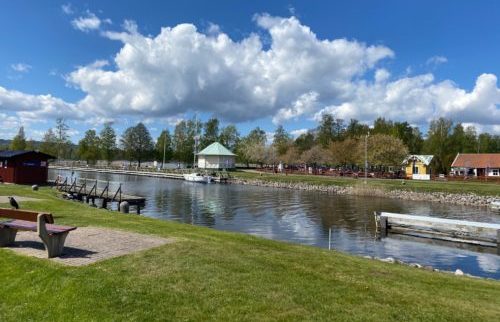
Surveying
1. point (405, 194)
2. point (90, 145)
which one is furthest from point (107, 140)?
point (405, 194)

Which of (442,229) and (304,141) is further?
(304,141)

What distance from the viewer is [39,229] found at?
29.1 feet

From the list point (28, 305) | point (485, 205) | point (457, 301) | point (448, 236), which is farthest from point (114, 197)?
point (485, 205)

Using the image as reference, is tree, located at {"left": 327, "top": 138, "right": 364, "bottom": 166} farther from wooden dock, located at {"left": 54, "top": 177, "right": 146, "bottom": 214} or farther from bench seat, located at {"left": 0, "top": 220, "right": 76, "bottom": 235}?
bench seat, located at {"left": 0, "top": 220, "right": 76, "bottom": 235}

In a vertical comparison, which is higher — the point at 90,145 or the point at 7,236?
the point at 90,145

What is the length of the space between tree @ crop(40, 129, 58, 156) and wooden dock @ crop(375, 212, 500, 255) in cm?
10489

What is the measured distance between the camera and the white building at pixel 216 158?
10225 cm

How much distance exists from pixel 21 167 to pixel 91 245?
30798 mm

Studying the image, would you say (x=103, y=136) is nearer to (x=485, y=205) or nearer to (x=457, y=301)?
(x=485, y=205)

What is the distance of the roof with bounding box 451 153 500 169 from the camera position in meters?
70.9

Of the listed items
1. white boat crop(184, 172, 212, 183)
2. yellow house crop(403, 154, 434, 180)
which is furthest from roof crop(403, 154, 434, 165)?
white boat crop(184, 172, 212, 183)

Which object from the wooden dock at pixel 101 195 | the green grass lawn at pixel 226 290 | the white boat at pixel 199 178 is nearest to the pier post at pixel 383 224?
the green grass lawn at pixel 226 290

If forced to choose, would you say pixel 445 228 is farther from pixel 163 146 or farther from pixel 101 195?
pixel 163 146

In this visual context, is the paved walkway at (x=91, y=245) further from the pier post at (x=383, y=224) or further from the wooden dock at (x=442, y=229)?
the pier post at (x=383, y=224)
